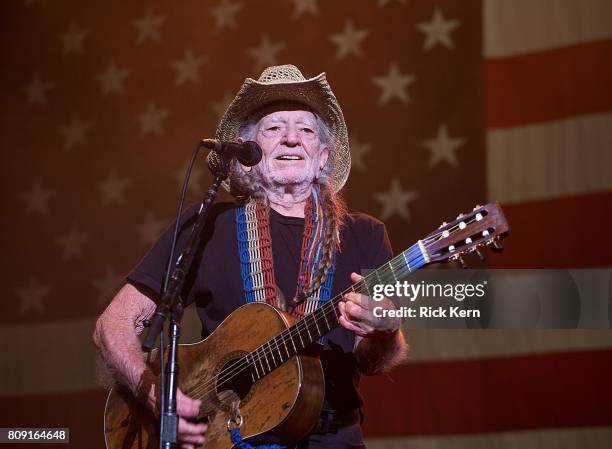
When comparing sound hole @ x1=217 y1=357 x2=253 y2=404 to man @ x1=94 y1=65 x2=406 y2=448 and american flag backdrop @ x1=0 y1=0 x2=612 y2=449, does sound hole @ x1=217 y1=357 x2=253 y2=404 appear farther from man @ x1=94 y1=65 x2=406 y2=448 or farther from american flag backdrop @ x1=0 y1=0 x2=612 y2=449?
american flag backdrop @ x1=0 y1=0 x2=612 y2=449

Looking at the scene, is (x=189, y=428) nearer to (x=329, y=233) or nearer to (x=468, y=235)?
(x=329, y=233)

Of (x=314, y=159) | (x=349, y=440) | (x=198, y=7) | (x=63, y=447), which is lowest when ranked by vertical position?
(x=349, y=440)

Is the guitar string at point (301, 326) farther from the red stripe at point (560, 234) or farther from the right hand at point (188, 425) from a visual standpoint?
the red stripe at point (560, 234)

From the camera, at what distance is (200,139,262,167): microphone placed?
2.84 metres

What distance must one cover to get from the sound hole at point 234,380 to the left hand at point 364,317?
1.36ft

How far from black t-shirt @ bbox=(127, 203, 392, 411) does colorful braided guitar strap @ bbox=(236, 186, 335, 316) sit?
Result: 45 mm

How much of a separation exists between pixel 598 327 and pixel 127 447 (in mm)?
2272

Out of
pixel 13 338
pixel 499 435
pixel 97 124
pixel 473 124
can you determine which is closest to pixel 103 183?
pixel 97 124

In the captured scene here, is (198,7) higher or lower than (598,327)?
higher

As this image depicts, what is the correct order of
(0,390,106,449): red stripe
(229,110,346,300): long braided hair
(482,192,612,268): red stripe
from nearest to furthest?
1. (229,110,346,300): long braided hair
2. (482,192,612,268): red stripe
3. (0,390,106,449): red stripe

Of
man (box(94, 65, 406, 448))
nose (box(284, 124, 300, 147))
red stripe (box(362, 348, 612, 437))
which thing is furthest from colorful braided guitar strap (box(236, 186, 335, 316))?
red stripe (box(362, 348, 612, 437))

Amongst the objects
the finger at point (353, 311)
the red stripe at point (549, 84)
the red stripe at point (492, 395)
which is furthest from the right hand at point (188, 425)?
the red stripe at point (549, 84)

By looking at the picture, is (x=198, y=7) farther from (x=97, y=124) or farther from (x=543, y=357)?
(x=543, y=357)

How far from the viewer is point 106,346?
319cm
